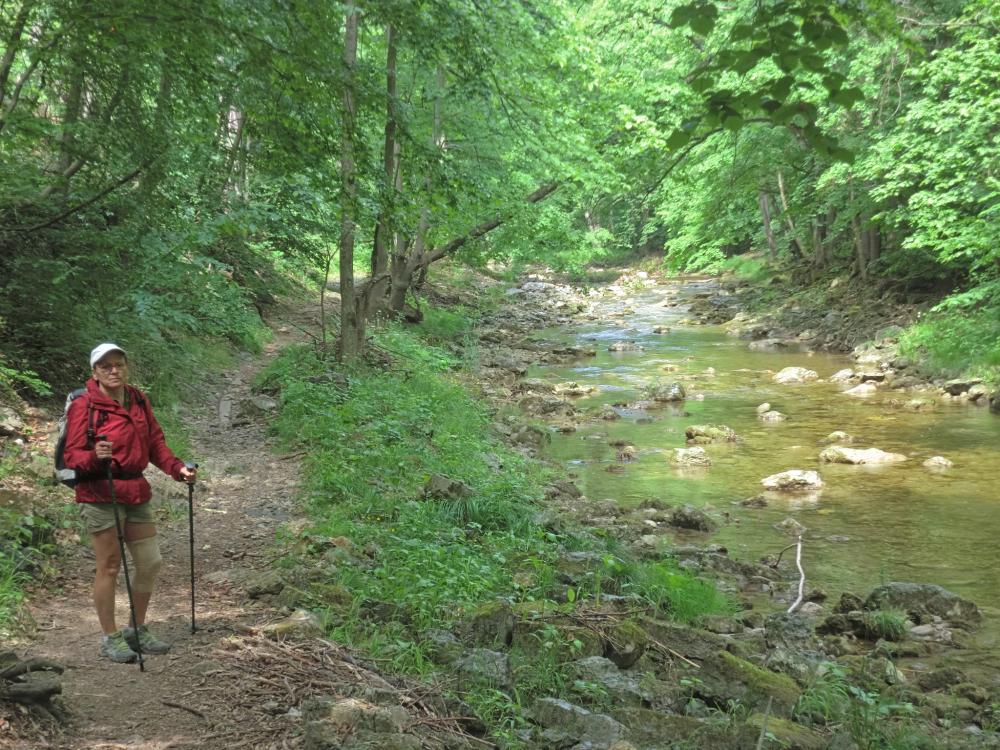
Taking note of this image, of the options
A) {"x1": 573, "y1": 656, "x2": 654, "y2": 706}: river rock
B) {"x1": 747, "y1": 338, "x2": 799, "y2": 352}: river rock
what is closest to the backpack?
{"x1": 573, "y1": 656, "x2": 654, "y2": 706}: river rock

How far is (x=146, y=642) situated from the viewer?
14.0 ft

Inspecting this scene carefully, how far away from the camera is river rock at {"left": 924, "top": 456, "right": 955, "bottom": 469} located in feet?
36.9

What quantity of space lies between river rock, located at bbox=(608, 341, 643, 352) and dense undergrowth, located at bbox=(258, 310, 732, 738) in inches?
448

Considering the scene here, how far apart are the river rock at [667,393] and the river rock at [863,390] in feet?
11.2

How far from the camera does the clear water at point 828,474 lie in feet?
27.0

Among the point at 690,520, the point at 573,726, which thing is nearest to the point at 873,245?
the point at 690,520

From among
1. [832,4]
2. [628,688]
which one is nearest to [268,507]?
[628,688]

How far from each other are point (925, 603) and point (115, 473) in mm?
A: 6565

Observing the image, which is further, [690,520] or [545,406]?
[545,406]

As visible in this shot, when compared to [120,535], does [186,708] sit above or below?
below

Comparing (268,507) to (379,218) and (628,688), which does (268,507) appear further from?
(628,688)

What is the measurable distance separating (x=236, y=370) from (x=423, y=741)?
36.2ft

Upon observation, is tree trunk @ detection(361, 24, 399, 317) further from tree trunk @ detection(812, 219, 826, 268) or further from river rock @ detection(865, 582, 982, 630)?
tree trunk @ detection(812, 219, 826, 268)

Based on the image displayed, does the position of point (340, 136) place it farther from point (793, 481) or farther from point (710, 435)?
point (710, 435)
